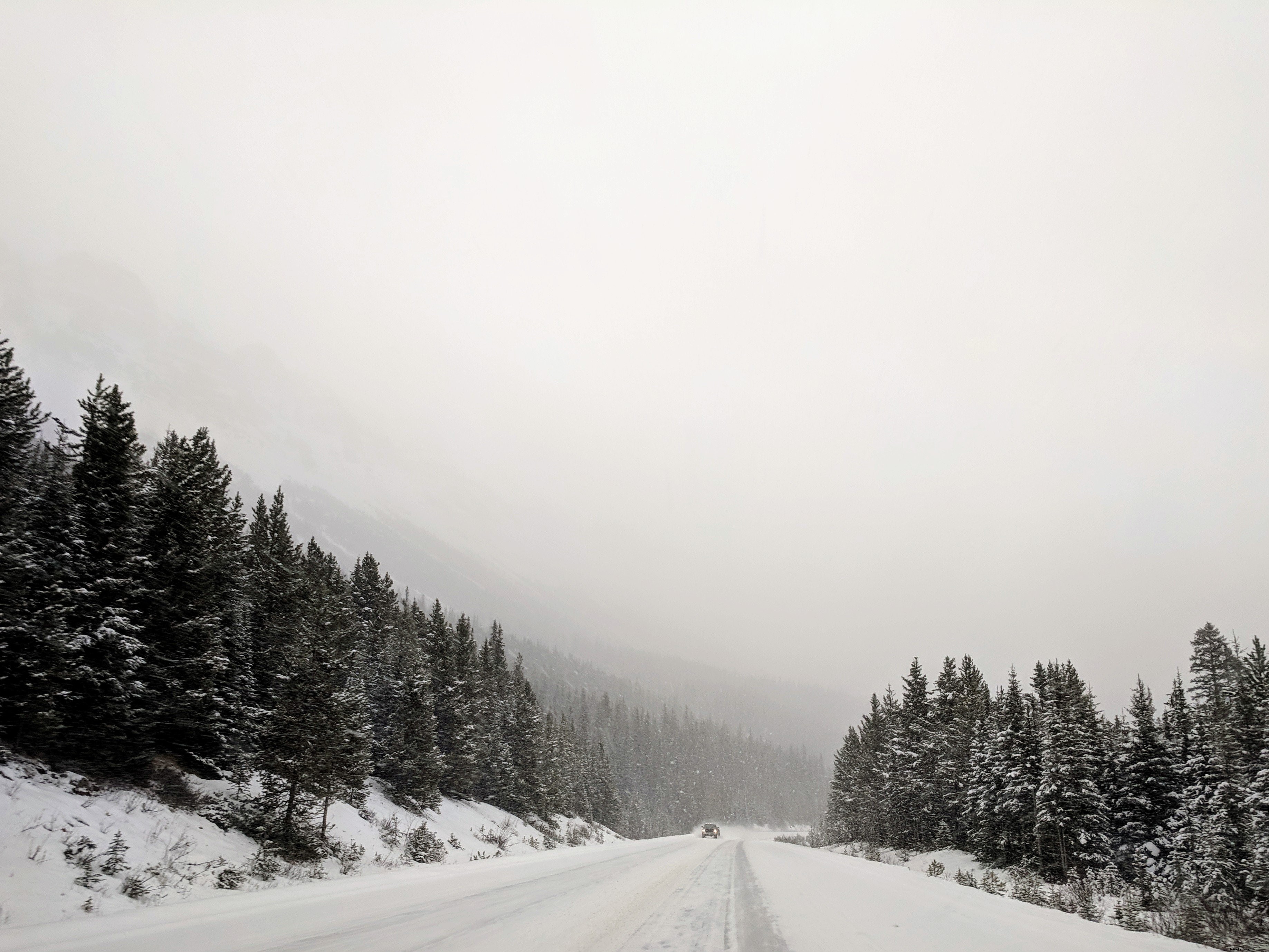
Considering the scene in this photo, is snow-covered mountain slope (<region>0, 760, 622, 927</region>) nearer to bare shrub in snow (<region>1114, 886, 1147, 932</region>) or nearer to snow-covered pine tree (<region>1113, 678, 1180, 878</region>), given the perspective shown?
bare shrub in snow (<region>1114, 886, 1147, 932</region>)

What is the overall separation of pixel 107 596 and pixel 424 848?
43.2 feet

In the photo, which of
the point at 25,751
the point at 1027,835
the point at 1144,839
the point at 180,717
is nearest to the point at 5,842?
the point at 25,751

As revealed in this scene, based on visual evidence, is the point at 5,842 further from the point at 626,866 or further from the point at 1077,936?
the point at 1077,936

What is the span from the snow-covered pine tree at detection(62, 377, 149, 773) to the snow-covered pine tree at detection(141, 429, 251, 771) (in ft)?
2.15

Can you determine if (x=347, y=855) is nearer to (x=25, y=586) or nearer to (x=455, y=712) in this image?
(x=25, y=586)

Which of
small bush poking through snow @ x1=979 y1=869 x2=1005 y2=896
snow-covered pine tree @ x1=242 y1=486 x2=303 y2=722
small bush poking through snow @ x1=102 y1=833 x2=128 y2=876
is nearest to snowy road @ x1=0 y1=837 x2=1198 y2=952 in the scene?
small bush poking through snow @ x1=102 y1=833 x2=128 y2=876

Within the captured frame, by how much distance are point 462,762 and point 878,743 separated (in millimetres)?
39749

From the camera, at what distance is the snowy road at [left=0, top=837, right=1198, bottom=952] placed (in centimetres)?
674

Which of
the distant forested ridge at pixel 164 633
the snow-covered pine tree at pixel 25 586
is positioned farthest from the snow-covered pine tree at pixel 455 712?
the snow-covered pine tree at pixel 25 586

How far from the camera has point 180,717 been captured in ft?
63.6

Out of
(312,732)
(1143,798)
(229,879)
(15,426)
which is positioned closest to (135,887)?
(229,879)

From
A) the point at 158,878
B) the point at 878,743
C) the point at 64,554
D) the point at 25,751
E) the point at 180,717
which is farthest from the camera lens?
the point at 878,743

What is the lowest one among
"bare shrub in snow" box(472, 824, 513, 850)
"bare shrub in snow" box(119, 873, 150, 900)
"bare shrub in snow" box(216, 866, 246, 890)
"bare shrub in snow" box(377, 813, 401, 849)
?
"bare shrub in snow" box(472, 824, 513, 850)

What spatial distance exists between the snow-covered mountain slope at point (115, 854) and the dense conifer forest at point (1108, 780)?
23369 mm
